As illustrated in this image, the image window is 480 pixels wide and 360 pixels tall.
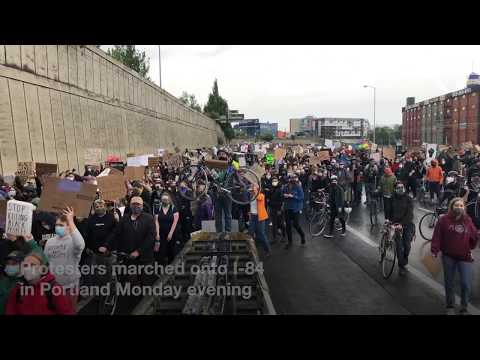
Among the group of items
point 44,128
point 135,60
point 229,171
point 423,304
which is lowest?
point 423,304

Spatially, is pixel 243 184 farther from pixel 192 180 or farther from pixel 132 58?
pixel 132 58

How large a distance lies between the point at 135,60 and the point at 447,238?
228 ft

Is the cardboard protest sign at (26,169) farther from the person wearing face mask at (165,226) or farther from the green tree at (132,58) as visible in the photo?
the green tree at (132,58)

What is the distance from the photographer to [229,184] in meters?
11.5

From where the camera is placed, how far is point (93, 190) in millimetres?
6980

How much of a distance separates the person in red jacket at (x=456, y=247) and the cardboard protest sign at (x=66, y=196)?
5.39 m

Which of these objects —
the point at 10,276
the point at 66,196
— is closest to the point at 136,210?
the point at 66,196

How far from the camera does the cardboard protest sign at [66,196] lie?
691cm

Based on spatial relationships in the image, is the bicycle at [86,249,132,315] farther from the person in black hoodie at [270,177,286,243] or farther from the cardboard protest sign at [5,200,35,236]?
the person in black hoodie at [270,177,286,243]

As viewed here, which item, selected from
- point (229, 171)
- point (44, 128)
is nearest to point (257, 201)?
point (229, 171)

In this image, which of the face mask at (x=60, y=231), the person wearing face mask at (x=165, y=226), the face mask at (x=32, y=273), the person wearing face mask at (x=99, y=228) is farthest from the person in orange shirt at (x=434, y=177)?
the face mask at (x=32, y=273)

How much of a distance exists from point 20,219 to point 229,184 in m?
6.17
